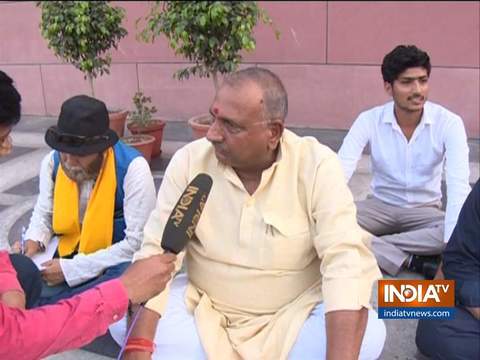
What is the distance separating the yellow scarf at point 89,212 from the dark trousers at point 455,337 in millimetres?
1668

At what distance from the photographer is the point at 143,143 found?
5.84 meters

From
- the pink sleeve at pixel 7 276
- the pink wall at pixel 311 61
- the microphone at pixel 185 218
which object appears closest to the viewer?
the microphone at pixel 185 218

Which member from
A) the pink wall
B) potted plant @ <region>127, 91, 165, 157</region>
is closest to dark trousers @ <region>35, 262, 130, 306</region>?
potted plant @ <region>127, 91, 165, 157</region>

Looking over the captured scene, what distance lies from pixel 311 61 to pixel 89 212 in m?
4.88

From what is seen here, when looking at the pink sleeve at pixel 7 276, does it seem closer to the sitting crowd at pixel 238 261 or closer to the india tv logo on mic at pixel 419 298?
the sitting crowd at pixel 238 261

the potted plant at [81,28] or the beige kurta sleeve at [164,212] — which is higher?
the potted plant at [81,28]

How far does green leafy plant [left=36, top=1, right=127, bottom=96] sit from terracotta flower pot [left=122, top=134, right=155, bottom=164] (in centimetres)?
92

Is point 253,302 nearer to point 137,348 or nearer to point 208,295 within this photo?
point 208,295

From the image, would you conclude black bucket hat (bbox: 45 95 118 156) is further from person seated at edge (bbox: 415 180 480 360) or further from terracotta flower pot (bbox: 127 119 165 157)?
terracotta flower pot (bbox: 127 119 165 157)

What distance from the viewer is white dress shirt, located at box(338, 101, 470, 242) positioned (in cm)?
341

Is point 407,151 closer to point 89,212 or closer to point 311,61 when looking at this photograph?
point 89,212

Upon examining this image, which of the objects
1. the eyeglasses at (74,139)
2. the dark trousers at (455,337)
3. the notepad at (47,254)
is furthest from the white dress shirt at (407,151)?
the notepad at (47,254)

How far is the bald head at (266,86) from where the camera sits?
6.52ft

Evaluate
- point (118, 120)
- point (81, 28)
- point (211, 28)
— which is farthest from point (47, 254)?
point (118, 120)
